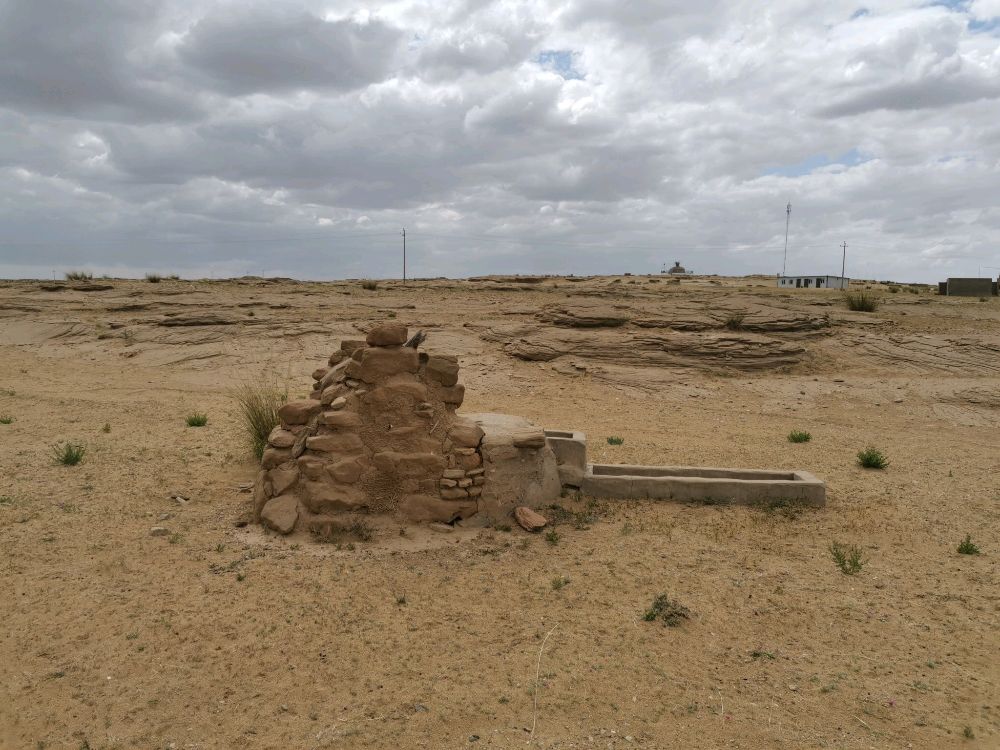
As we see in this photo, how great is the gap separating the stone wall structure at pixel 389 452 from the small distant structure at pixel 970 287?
83.9 feet

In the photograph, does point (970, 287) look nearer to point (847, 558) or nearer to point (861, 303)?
point (861, 303)

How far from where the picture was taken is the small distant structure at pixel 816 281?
3808 centimetres

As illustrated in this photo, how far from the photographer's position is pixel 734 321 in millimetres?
17828

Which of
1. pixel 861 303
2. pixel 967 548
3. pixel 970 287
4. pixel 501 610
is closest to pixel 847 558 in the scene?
pixel 967 548

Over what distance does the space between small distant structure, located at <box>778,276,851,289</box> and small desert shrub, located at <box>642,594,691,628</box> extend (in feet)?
115

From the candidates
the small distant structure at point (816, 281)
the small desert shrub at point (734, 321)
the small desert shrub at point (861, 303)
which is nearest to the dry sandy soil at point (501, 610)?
the small desert shrub at point (734, 321)

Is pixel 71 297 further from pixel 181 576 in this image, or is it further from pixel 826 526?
pixel 826 526

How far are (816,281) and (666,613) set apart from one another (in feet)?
124

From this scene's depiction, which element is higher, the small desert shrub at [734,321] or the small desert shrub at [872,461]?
the small desert shrub at [734,321]

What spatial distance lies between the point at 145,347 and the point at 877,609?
1777 cm

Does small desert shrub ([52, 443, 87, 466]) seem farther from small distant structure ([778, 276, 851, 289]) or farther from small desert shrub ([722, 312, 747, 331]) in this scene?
small distant structure ([778, 276, 851, 289])

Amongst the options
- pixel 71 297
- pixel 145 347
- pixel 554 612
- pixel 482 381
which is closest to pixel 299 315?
pixel 145 347

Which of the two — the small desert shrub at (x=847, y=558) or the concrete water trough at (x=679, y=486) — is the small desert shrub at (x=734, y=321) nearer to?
the concrete water trough at (x=679, y=486)

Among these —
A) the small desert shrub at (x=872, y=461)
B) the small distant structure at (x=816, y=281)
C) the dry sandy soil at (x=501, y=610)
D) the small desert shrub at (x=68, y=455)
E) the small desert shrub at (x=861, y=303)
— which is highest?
the small distant structure at (x=816, y=281)
